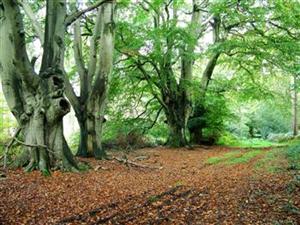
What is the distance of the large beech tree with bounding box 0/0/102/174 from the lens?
830cm

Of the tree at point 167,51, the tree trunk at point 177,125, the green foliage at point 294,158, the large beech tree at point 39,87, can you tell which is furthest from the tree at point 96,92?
the tree trunk at point 177,125

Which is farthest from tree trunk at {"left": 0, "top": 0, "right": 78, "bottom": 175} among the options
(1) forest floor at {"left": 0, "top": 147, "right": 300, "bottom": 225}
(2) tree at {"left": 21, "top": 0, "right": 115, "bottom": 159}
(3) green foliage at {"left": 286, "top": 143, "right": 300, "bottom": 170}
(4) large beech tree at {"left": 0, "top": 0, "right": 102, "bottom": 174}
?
(3) green foliage at {"left": 286, "top": 143, "right": 300, "bottom": 170}

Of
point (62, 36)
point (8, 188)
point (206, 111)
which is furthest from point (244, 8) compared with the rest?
point (8, 188)

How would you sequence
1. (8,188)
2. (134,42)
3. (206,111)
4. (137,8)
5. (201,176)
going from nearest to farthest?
(8,188), (201,176), (134,42), (137,8), (206,111)

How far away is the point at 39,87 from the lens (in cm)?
865

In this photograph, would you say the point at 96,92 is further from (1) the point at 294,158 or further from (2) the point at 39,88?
(1) the point at 294,158

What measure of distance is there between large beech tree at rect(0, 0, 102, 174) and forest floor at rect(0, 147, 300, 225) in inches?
26.9

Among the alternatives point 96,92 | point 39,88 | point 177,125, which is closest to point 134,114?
point 177,125

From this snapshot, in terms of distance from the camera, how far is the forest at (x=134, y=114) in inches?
206

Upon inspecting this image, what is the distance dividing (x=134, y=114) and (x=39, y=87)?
37.3ft

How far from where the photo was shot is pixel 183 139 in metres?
17.5

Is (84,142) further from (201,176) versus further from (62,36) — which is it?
(201,176)

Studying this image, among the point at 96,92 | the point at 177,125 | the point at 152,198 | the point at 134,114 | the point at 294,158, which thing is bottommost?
the point at 152,198

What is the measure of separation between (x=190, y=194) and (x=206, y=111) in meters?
13.8
